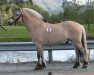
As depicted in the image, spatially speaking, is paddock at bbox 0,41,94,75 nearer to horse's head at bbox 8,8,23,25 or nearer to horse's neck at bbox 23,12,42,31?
horse's neck at bbox 23,12,42,31

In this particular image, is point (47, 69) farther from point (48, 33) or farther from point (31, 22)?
point (31, 22)

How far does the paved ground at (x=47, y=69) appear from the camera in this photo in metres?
11.9

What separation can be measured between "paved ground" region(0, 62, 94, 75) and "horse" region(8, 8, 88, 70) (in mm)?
351

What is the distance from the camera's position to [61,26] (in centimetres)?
1302

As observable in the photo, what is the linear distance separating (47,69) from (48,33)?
115cm

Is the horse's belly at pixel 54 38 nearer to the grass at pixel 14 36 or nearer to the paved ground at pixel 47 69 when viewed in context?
the paved ground at pixel 47 69

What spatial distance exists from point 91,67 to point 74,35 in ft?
4.17

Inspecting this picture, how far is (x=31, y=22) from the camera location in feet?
43.1

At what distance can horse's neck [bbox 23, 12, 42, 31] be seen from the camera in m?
13.1

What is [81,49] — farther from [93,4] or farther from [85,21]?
[93,4]

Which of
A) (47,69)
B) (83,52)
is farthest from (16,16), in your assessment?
(83,52)

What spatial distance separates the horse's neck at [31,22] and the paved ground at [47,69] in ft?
4.40

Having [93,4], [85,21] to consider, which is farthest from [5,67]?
[93,4]

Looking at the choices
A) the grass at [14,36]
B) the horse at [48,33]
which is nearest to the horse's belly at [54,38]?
the horse at [48,33]
